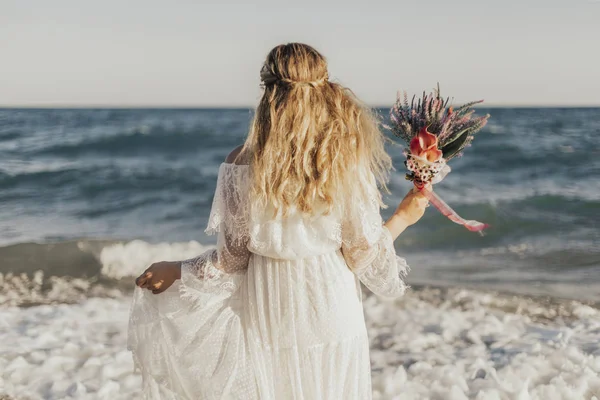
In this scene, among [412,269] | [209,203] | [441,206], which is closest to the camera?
[441,206]

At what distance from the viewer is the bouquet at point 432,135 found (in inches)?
113

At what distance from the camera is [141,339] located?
10.4 feet

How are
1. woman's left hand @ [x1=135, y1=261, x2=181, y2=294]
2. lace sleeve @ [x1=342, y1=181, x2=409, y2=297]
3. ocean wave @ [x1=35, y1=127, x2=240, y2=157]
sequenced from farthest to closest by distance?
1. ocean wave @ [x1=35, y1=127, x2=240, y2=157]
2. woman's left hand @ [x1=135, y1=261, x2=181, y2=294]
3. lace sleeve @ [x1=342, y1=181, x2=409, y2=297]

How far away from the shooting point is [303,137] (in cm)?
259

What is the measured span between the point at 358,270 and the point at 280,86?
2.71 feet

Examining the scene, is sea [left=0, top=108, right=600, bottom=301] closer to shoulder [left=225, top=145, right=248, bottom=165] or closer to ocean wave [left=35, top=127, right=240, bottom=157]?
ocean wave [left=35, top=127, right=240, bottom=157]

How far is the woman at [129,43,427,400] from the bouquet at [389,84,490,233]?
10 centimetres

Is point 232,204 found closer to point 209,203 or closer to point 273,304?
point 273,304

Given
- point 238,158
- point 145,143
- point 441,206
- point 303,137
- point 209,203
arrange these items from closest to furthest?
point 303,137, point 238,158, point 441,206, point 209,203, point 145,143

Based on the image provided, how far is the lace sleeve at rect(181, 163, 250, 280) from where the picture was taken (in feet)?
8.96

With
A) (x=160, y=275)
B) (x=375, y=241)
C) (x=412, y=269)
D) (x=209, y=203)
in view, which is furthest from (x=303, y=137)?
(x=209, y=203)

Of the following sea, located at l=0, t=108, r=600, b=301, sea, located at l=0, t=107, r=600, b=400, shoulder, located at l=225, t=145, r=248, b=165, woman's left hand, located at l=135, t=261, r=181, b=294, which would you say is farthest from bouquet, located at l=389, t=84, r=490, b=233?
woman's left hand, located at l=135, t=261, r=181, b=294

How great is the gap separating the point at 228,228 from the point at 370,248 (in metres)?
0.57

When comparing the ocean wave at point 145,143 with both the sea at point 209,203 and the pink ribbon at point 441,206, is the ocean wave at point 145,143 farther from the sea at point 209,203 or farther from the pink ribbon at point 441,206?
the pink ribbon at point 441,206
